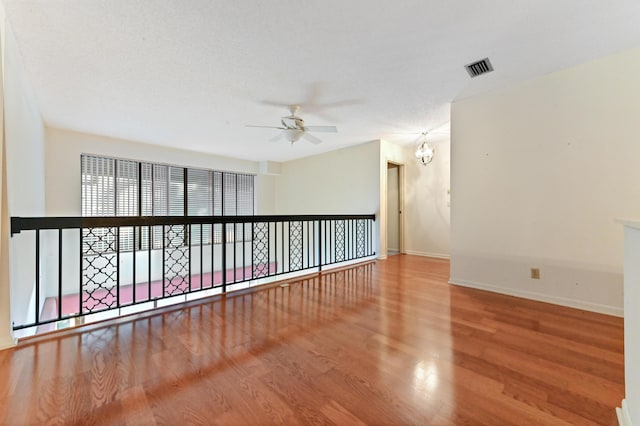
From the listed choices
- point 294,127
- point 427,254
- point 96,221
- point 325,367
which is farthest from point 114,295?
point 427,254

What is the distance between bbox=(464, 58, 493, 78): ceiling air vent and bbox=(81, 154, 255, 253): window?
3946mm

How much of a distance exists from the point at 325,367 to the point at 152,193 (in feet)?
18.4

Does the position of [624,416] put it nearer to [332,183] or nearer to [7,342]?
[7,342]

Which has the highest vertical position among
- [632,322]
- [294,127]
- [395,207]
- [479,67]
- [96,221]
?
[479,67]

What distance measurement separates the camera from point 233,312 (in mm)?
2395

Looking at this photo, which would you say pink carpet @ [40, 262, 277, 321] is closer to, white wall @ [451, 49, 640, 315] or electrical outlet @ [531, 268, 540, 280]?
white wall @ [451, 49, 640, 315]

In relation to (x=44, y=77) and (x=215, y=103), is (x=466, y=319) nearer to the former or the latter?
(x=215, y=103)

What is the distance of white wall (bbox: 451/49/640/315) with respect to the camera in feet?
7.73

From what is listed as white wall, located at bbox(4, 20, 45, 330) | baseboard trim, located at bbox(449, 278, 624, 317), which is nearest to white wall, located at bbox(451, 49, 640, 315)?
baseboard trim, located at bbox(449, 278, 624, 317)

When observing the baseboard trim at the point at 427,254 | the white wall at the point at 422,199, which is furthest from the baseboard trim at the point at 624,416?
the baseboard trim at the point at 427,254

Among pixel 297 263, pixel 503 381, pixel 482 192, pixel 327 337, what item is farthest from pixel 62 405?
pixel 297 263

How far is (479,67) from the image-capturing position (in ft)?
8.38

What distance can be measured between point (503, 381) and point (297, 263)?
569cm

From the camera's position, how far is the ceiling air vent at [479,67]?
8.11ft
